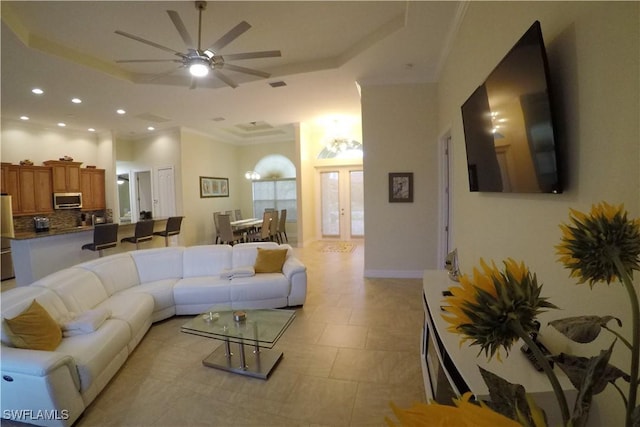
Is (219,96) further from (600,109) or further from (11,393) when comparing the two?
(600,109)

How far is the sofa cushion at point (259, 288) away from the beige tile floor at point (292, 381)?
16.4 inches

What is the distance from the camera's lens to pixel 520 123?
4.87 ft

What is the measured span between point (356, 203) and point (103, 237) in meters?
5.99

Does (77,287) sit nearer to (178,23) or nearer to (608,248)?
(178,23)

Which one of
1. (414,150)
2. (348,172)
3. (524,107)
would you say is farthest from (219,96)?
(524,107)

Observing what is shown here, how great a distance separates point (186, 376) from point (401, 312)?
7.84ft

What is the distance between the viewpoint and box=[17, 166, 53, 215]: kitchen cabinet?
6.37m

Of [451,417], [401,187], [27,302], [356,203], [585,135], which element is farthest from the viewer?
[356,203]

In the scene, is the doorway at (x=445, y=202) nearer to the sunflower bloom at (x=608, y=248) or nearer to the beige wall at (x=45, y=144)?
the sunflower bloom at (x=608, y=248)

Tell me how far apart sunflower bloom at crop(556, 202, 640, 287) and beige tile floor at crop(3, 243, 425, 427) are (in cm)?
183

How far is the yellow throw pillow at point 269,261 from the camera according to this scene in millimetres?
3844

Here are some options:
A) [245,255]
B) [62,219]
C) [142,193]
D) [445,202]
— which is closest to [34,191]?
[62,219]

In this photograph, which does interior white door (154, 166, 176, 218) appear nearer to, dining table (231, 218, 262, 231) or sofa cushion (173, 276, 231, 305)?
dining table (231, 218, 262, 231)

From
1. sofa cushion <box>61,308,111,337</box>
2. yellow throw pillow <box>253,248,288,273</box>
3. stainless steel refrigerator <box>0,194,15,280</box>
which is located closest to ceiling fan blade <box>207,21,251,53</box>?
yellow throw pillow <box>253,248,288,273</box>
